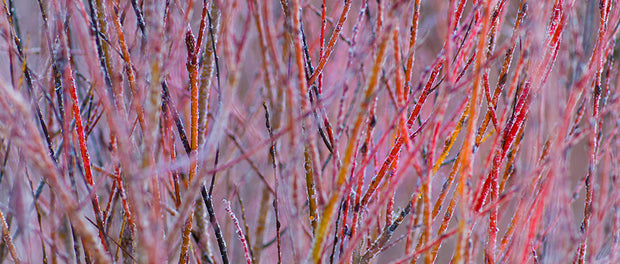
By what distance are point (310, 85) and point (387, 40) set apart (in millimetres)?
222

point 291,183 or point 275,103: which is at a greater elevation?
point 275,103

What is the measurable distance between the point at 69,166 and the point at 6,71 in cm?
80

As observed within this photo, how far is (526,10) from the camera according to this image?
0.75 meters

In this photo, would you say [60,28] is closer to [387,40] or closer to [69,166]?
[69,166]

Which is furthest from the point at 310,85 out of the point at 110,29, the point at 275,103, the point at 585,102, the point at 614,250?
the point at 614,250

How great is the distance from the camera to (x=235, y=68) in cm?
54

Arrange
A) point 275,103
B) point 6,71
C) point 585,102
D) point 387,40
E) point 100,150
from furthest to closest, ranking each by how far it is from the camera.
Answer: point 6,71 → point 100,150 → point 585,102 → point 275,103 → point 387,40

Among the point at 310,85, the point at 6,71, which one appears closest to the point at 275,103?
A: the point at 310,85

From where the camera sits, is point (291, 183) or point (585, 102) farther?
point (585, 102)

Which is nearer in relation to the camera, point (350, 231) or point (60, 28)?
point (60, 28)

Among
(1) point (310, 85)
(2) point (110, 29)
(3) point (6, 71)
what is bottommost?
(1) point (310, 85)

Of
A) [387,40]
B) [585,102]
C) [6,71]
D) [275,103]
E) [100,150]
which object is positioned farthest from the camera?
[6,71]

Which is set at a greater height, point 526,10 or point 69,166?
point 526,10

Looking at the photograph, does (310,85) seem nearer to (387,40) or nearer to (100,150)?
Result: (387,40)
